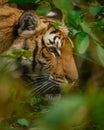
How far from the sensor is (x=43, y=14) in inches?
107

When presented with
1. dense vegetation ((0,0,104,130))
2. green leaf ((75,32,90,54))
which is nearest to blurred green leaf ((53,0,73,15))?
dense vegetation ((0,0,104,130))

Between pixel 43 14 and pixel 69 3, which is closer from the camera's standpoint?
pixel 69 3

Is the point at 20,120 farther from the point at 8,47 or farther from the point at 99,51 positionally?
the point at 8,47

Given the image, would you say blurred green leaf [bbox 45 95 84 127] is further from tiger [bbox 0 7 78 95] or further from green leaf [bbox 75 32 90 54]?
tiger [bbox 0 7 78 95]

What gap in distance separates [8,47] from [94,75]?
1.05m

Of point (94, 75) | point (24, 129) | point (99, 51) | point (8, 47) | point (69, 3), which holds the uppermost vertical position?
point (99, 51)

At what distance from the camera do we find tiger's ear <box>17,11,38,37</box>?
2.49 metres

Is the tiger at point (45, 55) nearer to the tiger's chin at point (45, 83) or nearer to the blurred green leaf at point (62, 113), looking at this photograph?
the tiger's chin at point (45, 83)

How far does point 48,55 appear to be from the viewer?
2.68m

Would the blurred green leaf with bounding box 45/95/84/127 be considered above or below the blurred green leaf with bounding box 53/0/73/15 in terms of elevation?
above

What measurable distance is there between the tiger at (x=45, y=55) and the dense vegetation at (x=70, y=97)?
10cm

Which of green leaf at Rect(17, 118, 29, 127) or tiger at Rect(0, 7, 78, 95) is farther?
tiger at Rect(0, 7, 78, 95)

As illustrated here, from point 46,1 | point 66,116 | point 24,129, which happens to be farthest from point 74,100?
point 46,1

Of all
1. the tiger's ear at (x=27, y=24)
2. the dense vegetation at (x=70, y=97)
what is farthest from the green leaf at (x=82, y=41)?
the tiger's ear at (x=27, y=24)
